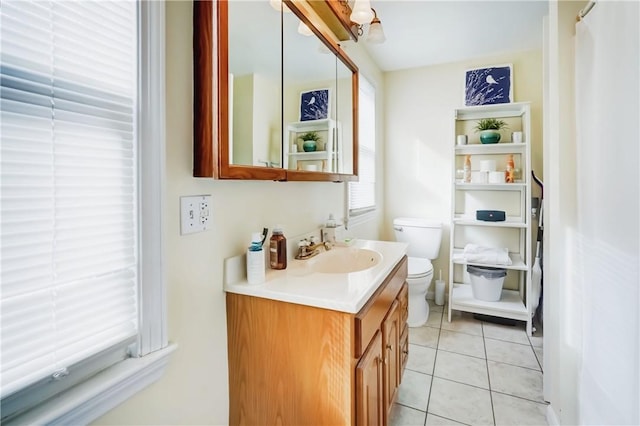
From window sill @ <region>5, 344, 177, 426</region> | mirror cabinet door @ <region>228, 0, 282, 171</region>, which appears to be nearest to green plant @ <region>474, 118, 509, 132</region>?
mirror cabinet door @ <region>228, 0, 282, 171</region>

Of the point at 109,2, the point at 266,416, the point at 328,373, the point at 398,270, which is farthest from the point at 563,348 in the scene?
the point at 109,2

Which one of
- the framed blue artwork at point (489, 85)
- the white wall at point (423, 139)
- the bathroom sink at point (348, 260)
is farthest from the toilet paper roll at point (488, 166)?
the bathroom sink at point (348, 260)

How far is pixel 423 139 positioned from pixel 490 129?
0.63 m

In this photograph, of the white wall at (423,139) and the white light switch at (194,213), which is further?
the white wall at (423,139)

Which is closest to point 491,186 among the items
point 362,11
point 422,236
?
point 422,236

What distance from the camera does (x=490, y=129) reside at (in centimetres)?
276

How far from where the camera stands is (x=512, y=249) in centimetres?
289

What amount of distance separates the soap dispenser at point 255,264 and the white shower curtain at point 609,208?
123 centimetres

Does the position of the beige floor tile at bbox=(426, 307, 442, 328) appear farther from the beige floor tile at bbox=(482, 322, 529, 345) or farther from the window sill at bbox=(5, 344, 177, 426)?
the window sill at bbox=(5, 344, 177, 426)

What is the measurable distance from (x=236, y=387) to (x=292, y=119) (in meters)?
1.13

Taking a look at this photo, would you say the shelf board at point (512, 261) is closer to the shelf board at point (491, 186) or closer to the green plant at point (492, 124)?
Answer: the shelf board at point (491, 186)

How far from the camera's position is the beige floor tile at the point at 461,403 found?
64.3 inches

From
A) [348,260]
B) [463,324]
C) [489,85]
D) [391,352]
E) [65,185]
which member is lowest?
[463,324]

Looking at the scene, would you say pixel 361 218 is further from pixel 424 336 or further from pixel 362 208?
pixel 424 336
